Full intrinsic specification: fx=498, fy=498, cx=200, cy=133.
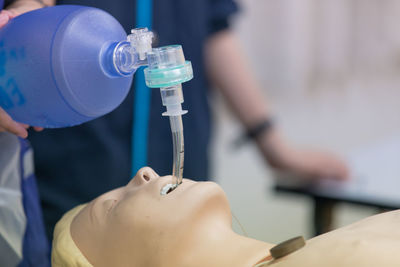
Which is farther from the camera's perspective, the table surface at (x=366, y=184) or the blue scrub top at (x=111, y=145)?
the table surface at (x=366, y=184)

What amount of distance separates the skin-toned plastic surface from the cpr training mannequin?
12 centimetres

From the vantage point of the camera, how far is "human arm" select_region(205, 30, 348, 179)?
122 cm

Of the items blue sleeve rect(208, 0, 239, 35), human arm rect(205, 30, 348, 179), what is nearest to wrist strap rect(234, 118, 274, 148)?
human arm rect(205, 30, 348, 179)

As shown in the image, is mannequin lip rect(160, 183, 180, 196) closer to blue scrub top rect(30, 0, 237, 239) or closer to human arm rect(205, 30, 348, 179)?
blue scrub top rect(30, 0, 237, 239)

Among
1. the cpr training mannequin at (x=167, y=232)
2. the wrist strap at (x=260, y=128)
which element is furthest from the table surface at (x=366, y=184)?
the cpr training mannequin at (x=167, y=232)

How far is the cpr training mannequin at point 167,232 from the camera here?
20.9 inches

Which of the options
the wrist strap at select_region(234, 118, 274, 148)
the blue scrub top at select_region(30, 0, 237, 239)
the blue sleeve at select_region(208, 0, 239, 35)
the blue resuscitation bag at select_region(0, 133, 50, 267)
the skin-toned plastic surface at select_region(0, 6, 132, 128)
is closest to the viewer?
the skin-toned plastic surface at select_region(0, 6, 132, 128)

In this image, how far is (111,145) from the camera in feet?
2.90

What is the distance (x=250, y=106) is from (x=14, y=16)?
0.78 m

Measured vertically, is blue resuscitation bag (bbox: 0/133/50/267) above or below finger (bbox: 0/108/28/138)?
below

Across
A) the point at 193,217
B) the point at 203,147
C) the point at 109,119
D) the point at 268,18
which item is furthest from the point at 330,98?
the point at 193,217

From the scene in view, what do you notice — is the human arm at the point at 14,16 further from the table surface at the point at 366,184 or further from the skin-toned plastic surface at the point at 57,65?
the table surface at the point at 366,184

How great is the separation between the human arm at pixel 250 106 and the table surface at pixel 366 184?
0.04 m

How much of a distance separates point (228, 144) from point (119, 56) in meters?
2.40
